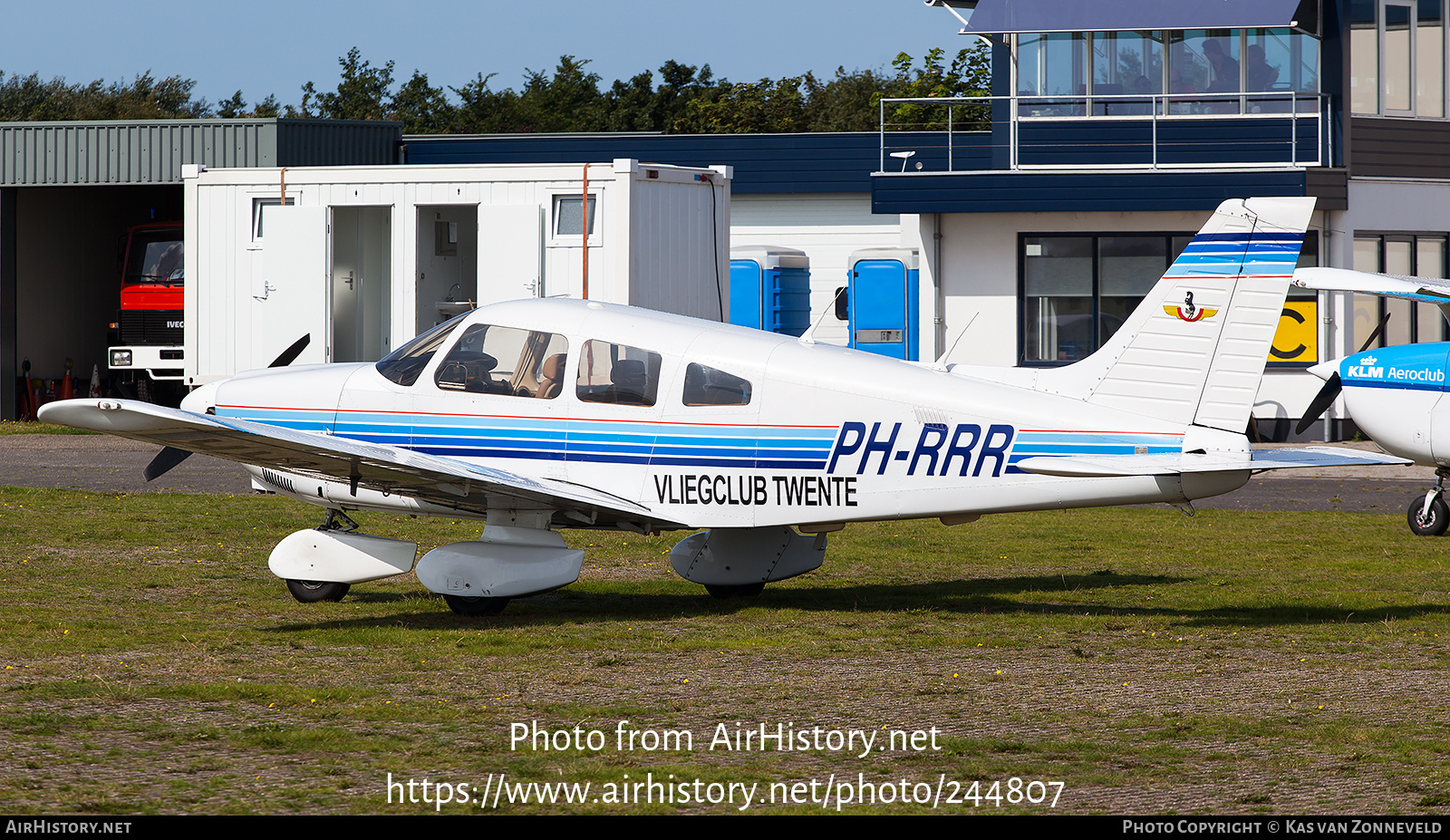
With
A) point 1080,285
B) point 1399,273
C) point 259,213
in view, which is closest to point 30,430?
point 259,213

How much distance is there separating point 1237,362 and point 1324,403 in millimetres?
6100

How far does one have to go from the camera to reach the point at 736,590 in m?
9.89

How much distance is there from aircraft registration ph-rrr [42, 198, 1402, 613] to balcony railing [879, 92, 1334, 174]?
14.1m

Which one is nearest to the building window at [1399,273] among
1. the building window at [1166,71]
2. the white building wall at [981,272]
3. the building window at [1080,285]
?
the building window at [1166,71]

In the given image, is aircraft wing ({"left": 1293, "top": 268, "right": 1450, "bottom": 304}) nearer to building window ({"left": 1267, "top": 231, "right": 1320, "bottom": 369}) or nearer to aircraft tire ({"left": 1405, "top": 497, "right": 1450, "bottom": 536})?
aircraft tire ({"left": 1405, "top": 497, "right": 1450, "bottom": 536})

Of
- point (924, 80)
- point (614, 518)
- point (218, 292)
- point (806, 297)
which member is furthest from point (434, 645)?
point (924, 80)

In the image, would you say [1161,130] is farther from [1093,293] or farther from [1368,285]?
[1368,285]

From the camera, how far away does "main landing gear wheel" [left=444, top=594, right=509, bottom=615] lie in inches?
347

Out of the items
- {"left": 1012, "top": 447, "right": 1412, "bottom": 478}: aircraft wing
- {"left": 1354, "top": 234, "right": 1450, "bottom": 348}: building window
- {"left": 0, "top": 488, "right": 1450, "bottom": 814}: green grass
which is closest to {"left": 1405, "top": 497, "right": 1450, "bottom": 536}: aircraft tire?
{"left": 0, "top": 488, "right": 1450, "bottom": 814}: green grass

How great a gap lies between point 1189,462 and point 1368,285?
4880 mm

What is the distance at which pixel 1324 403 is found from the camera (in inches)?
538

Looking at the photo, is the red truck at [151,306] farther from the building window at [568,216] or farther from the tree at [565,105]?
the tree at [565,105]

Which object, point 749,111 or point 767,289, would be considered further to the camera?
point 749,111

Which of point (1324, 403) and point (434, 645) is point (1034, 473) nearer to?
point (434, 645)
